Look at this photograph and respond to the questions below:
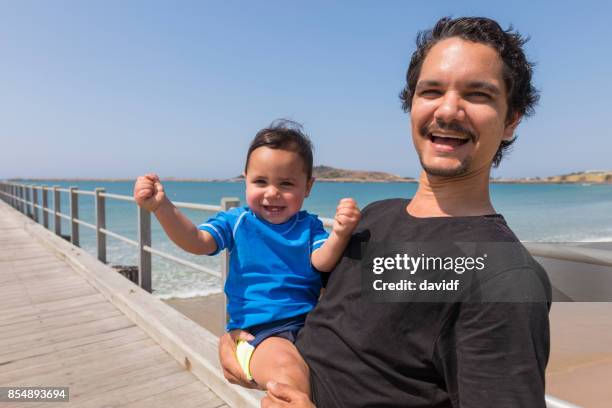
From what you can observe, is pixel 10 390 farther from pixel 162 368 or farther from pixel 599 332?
pixel 599 332

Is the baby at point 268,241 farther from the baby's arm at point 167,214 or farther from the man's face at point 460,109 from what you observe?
the man's face at point 460,109

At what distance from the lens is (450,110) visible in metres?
1.01

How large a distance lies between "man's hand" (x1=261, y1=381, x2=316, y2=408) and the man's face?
2.12ft

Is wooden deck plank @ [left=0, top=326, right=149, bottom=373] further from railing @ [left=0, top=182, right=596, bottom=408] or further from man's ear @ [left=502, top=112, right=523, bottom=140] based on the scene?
man's ear @ [left=502, top=112, right=523, bottom=140]

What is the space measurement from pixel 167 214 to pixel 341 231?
575mm

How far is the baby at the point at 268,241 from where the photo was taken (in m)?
1.32

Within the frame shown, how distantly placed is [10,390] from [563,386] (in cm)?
507

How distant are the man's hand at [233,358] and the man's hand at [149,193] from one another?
51cm

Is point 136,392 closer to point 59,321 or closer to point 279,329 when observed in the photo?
point 279,329

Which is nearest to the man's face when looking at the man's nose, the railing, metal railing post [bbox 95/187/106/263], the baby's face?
the man's nose

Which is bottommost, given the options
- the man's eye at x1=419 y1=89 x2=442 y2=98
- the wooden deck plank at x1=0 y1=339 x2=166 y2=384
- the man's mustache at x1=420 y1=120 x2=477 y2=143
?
the wooden deck plank at x1=0 y1=339 x2=166 y2=384

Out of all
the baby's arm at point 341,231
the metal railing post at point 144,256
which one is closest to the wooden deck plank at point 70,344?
the metal railing post at point 144,256

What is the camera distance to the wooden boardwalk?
211 cm

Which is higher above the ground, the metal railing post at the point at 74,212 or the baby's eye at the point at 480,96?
the baby's eye at the point at 480,96
